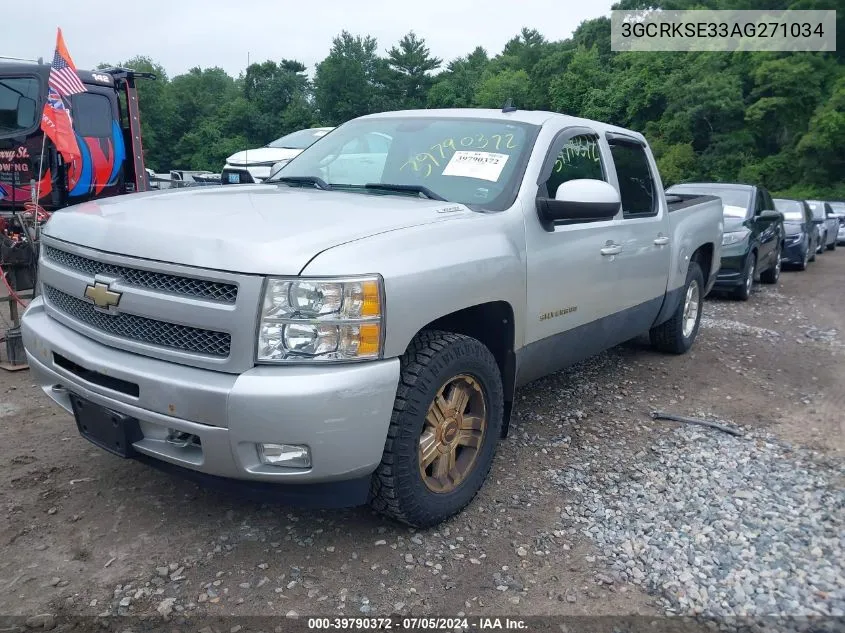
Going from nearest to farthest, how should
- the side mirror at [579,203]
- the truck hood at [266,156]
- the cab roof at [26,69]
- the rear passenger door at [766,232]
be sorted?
the side mirror at [579,203] < the cab roof at [26,69] < the rear passenger door at [766,232] < the truck hood at [266,156]

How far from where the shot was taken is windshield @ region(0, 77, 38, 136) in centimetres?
822

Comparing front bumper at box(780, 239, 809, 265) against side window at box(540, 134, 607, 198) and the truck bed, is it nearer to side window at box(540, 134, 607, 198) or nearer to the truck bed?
the truck bed

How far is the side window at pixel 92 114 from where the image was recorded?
8.68 metres

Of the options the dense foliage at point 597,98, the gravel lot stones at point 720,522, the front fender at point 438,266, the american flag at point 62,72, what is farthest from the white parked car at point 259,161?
the dense foliage at point 597,98

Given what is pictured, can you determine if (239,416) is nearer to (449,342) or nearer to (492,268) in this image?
(449,342)

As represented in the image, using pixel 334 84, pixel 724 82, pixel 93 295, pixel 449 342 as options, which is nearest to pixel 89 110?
pixel 93 295

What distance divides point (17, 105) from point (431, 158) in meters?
6.89

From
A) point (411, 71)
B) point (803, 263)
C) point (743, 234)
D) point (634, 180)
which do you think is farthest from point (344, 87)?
point (634, 180)

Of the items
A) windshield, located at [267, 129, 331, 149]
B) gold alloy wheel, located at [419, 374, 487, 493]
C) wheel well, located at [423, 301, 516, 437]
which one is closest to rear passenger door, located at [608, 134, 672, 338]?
wheel well, located at [423, 301, 516, 437]

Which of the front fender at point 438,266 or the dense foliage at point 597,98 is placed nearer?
the front fender at point 438,266

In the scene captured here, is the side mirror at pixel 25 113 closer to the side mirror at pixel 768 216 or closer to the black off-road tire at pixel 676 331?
the black off-road tire at pixel 676 331

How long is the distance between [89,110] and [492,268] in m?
7.70

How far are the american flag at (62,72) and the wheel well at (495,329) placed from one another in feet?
21.8

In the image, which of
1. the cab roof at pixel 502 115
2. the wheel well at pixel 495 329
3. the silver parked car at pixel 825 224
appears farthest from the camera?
the silver parked car at pixel 825 224
